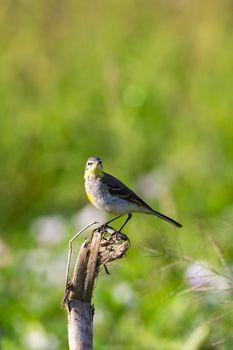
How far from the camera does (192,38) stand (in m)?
10.5

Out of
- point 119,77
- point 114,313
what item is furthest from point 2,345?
point 119,77

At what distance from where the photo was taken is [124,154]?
7816 millimetres

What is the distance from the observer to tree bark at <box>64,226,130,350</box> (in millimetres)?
2969

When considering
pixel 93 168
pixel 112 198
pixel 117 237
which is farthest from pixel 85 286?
pixel 93 168

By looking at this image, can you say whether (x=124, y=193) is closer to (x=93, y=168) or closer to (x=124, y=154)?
(x=93, y=168)

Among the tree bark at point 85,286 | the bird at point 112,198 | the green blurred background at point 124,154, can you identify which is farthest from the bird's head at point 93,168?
the tree bark at point 85,286

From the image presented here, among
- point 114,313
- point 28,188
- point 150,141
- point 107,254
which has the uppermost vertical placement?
point 150,141

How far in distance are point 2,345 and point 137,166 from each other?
3.31 metres

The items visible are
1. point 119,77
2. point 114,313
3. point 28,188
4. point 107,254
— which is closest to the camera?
point 107,254

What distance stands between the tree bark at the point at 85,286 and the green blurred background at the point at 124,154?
29.5 inches

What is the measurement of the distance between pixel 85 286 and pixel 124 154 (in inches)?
188

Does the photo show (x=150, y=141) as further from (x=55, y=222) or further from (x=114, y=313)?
(x=114, y=313)

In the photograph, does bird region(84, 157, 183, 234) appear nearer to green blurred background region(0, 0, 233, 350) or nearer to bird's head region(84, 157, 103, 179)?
bird's head region(84, 157, 103, 179)

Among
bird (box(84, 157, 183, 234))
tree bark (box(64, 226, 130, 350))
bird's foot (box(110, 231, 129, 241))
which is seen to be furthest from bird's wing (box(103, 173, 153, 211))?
tree bark (box(64, 226, 130, 350))
